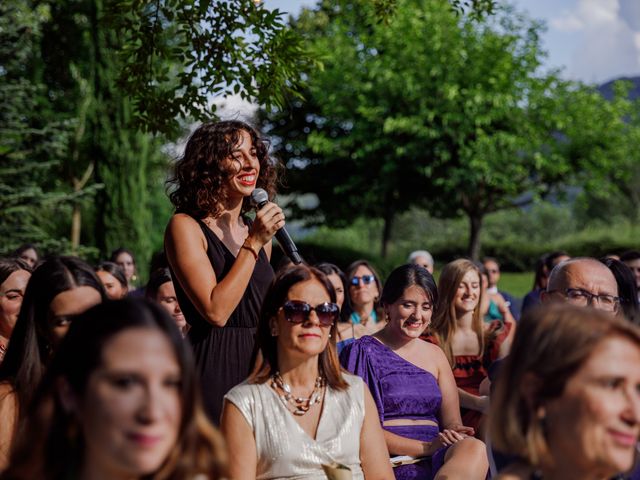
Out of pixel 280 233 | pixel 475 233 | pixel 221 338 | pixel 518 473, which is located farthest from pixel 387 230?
pixel 518 473

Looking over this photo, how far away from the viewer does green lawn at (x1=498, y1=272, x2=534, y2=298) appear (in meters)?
32.1

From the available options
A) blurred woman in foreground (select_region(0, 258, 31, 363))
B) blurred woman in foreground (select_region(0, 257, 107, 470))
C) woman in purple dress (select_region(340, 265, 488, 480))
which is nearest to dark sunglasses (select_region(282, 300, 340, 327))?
blurred woman in foreground (select_region(0, 257, 107, 470))

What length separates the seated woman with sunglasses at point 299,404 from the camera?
12.8 feet

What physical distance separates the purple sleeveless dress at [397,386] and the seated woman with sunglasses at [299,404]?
1585mm

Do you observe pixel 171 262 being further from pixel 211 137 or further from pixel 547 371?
pixel 547 371

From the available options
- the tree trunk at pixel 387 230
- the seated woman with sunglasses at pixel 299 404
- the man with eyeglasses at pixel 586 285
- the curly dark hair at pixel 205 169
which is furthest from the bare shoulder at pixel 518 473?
the tree trunk at pixel 387 230

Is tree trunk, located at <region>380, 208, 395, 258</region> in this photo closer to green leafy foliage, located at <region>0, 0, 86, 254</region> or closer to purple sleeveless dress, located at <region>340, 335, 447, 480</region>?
green leafy foliage, located at <region>0, 0, 86, 254</region>

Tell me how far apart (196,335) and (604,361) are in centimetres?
220

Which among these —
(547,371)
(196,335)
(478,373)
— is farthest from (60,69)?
(547,371)

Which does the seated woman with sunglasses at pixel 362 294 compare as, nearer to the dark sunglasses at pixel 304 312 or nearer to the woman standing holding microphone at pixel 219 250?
the woman standing holding microphone at pixel 219 250

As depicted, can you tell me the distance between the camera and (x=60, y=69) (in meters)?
31.6

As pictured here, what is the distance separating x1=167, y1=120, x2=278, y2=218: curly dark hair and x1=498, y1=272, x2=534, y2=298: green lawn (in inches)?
1046

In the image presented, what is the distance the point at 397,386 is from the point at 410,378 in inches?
4.2

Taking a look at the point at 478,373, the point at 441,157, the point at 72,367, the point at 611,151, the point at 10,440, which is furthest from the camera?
the point at 611,151
